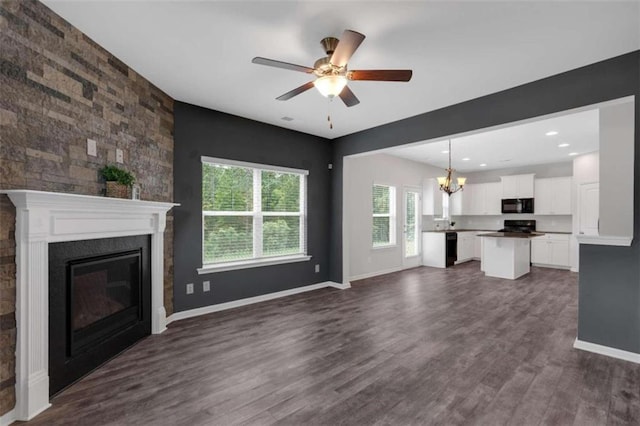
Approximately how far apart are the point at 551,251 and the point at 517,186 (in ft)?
6.14

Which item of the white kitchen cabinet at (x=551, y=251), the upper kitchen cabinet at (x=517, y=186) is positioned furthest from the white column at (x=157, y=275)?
the upper kitchen cabinet at (x=517, y=186)

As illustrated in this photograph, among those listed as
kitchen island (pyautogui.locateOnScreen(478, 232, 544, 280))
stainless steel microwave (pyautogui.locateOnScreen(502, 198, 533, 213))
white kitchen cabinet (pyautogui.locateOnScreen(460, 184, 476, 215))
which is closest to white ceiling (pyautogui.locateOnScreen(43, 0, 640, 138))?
kitchen island (pyautogui.locateOnScreen(478, 232, 544, 280))

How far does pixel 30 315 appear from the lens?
2.00 metres

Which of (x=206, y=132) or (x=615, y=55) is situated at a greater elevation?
(x=615, y=55)

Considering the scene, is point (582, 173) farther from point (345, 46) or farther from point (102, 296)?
point (102, 296)

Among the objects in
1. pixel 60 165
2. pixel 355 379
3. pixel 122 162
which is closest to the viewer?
pixel 60 165

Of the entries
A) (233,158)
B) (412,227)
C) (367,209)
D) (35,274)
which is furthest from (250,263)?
(412,227)

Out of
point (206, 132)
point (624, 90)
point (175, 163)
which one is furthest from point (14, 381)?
point (624, 90)

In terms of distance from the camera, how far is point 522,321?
12.5 feet

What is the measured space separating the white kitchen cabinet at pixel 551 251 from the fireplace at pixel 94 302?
868 centimetres

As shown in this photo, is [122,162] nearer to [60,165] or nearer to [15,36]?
[60,165]

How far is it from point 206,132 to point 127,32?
5.69ft

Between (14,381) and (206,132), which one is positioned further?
(206,132)

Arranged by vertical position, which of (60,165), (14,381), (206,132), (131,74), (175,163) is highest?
(131,74)
